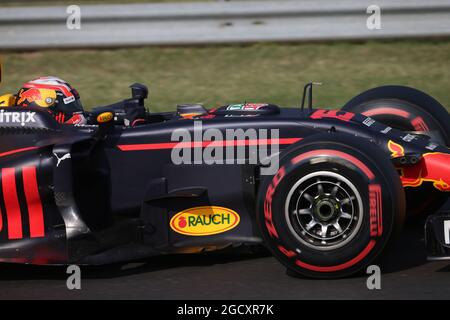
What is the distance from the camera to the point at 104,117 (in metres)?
5.70

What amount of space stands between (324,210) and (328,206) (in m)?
0.04

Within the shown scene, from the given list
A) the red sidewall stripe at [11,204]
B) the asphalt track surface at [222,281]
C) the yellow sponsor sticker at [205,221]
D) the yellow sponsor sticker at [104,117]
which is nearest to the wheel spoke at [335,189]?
the asphalt track surface at [222,281]

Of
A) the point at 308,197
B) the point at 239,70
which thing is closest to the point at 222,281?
the point at 308,197

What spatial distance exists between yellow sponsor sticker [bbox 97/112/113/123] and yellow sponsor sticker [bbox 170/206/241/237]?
0.80 metres

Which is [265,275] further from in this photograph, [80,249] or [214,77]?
[214,77]

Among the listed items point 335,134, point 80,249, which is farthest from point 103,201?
point 335,134

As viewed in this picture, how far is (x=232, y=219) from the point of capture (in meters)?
5.50

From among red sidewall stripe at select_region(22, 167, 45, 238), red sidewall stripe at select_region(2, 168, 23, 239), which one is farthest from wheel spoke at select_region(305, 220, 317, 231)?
red sidewall stripe at select_region(2, 168, 23, 239)

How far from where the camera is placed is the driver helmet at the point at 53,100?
6176mm

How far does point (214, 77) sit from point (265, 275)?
5863 mm

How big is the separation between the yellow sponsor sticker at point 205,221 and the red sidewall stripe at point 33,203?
82cm

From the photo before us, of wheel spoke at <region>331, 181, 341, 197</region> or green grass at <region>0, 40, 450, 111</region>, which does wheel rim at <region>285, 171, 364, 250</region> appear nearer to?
wheel spoke at <region>331, 181, 341, 197</region>

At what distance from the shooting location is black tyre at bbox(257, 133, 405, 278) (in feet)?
16.6

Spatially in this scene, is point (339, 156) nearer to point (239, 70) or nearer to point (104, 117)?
point (104, 117)
